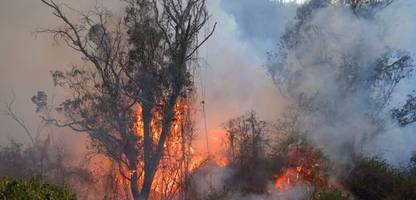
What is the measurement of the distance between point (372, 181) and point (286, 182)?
2.80 meters

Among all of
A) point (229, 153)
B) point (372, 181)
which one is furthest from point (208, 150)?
point (372, 181)

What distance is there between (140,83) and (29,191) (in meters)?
11.4

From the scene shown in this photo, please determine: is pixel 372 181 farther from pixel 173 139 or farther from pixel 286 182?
pixel 173 139

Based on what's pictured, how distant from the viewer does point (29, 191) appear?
6438 mm

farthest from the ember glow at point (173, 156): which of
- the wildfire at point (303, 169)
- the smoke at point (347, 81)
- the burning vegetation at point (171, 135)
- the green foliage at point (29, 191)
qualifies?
the green foliage at point (29, 191)

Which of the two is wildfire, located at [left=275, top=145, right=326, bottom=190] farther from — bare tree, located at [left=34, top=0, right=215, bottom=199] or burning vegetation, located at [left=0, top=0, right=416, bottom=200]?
bare tree, located at [left=34, top=0, right=215, bottom=199]

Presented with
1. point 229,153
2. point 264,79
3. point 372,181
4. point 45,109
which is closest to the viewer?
point 372,181

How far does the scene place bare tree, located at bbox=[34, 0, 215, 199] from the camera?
17281mm

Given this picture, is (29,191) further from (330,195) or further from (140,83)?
(140,83)

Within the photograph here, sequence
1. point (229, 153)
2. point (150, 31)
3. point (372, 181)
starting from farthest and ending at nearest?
point (229, 153) < point (150, 31) < point (372, 181)

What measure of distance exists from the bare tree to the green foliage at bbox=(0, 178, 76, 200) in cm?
1036

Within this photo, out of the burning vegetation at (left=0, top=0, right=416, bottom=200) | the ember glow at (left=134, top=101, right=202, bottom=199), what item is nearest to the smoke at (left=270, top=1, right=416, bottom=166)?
the burning vegetation at (left=0, top=0, right=416, bottom=200)

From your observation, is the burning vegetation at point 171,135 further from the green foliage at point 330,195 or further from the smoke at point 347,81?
the green foliage at point 330,195

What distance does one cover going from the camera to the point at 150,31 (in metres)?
17.4
